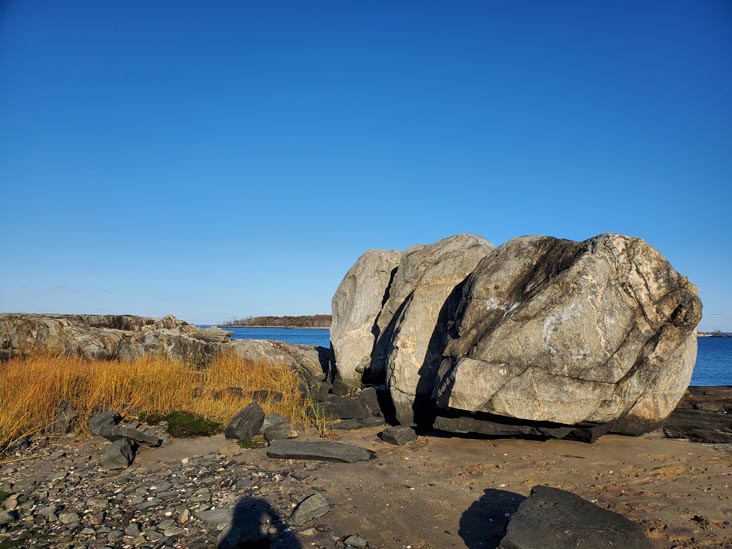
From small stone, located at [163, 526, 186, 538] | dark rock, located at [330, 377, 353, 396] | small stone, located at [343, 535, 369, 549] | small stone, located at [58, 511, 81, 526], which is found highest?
dark rock, located at [330, 377, 353, 396]

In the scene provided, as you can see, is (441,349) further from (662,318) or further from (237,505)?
(237,505)

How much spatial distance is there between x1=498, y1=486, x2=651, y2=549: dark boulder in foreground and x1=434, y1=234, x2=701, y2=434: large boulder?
2.32 m

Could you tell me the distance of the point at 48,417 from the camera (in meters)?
8.61

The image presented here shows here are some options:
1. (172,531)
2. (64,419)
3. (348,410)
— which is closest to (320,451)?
(172,531)

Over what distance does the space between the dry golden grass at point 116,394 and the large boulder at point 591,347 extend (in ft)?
12.8

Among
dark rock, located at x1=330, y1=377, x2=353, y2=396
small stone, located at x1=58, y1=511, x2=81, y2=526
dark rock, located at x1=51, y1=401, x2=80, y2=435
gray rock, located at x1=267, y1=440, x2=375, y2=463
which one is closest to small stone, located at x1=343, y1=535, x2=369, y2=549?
gray rock, located at x1=267, y1=440, x2=375, y2=463

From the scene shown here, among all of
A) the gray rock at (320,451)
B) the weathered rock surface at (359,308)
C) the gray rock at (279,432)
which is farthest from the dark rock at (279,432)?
the weathered rock surface at (359,308)

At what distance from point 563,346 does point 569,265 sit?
1.16 metres

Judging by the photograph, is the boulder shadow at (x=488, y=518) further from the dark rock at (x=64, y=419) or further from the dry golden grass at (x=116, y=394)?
the dark rock at (x=64, y=419)

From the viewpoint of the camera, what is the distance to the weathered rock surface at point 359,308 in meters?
12.3

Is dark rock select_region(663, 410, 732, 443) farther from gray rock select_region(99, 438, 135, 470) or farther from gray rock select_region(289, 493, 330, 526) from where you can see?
gray rock select_region(99, 438, 135, 470)

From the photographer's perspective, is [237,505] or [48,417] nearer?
[237,505]

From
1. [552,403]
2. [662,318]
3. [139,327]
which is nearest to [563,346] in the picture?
[552,403]

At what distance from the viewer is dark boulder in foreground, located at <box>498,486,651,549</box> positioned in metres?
4.08
